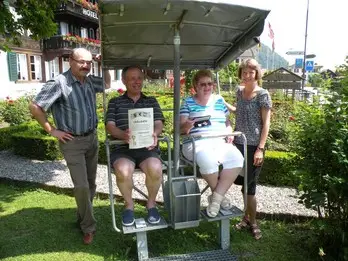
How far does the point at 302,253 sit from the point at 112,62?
300cm

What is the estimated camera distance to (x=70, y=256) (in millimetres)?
3363

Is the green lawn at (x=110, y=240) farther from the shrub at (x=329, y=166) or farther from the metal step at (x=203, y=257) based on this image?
the shrub at (x=329, y=166)

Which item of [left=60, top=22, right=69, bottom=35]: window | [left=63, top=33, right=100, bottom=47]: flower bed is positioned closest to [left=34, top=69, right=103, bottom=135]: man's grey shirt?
[left=63, top=33, right=100, bottom=47]: flower bed

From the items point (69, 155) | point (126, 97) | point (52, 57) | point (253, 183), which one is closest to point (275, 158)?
point (253, 183)

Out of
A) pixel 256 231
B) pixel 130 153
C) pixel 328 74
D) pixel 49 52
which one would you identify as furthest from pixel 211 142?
pixel 49 52

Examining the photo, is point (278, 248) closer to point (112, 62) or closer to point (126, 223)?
point (126, 223)

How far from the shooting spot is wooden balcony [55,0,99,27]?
73.3ft

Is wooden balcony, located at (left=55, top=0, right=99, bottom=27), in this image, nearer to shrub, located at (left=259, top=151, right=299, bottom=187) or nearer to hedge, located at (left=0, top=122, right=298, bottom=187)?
hedge, located at (left=0, top=122, right=298, bottom=187)

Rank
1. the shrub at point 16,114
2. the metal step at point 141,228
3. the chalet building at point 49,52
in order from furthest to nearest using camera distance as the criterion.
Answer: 1. the chalet building at point 49,52
2. the shrub at point 16,114
3. the metal step at point 141,228

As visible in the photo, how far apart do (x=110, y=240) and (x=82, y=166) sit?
926 mm

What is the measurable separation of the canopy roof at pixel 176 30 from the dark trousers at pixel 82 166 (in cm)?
99

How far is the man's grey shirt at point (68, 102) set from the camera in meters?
3.28

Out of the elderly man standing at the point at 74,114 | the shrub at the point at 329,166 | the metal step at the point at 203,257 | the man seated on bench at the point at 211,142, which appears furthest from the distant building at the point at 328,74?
the elderly man standing at the point at 74,114

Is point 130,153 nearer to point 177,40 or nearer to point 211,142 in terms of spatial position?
point 211,142
